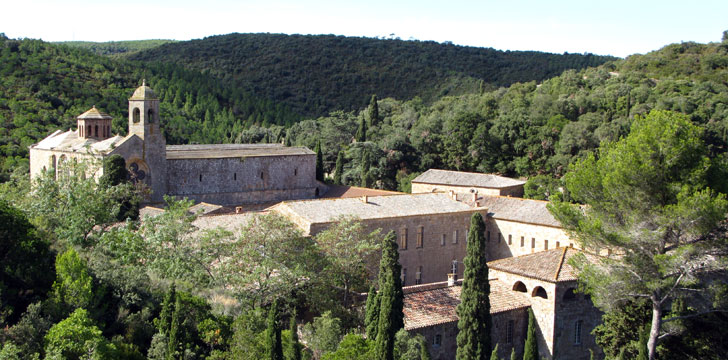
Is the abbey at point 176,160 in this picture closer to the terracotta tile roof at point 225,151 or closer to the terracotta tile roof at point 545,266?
the terracotta tile roof at point 225,151

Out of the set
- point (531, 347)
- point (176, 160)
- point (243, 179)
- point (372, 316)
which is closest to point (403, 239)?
point (531, 347)

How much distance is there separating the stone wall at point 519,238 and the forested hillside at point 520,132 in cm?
898

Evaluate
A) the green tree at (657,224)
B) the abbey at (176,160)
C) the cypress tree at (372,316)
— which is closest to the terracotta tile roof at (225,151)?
the abbey at (176,160)

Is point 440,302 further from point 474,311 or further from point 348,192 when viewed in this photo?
point 348,192

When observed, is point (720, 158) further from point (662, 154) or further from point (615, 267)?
point (615, 267)

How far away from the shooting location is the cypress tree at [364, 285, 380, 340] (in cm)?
2216

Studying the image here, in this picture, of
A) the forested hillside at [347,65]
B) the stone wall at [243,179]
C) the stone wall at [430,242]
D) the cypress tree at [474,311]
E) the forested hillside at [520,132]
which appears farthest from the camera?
the forested hillside at [347,65]

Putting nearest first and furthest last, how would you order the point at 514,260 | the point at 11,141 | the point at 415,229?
the point at 514,260 → the point at 415,229 → the point at 11,141

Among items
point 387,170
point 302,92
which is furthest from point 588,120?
point 302,92

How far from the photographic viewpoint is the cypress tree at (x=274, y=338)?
18.8 meters

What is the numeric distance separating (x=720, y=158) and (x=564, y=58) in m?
105

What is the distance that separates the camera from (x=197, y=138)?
6350cm

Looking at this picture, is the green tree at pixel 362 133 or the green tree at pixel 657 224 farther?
the green tree at pixel 362 133

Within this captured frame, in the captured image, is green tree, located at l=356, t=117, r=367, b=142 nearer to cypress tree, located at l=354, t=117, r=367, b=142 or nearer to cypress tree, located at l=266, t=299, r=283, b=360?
cypress tree, located at l=354, t=117, r=367, b=142
